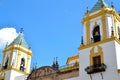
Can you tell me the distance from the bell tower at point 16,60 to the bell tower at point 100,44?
1039cm

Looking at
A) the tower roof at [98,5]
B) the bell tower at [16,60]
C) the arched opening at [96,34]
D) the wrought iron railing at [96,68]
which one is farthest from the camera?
the bell tower at [16,60]

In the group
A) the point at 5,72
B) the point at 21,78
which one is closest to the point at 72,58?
the point at 21,78

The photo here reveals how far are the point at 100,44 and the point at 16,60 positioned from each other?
13.2 metres

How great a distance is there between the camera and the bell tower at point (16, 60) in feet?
100

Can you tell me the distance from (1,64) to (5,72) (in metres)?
2.11

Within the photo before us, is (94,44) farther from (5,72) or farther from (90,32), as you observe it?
(5,72)

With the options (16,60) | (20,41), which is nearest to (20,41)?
(20,41)

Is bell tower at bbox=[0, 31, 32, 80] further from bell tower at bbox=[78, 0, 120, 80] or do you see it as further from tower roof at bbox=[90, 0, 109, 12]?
tower roof at bbox=[90, 0, 109, 12]

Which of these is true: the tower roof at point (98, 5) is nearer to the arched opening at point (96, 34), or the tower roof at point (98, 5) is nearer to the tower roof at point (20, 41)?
the arched opening at point (96, 34)

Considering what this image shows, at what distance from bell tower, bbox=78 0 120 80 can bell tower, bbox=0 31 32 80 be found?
10.4m

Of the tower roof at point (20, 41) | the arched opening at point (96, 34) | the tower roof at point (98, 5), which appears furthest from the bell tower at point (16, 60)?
the tower roof at point (98, 5)

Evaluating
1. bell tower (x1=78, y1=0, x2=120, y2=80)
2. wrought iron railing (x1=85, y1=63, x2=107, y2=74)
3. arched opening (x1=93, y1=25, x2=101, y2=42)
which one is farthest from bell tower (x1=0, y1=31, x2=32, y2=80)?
arched opening (x1=93, y1=25, x2=101, y2=42)

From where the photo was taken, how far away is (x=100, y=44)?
22906 mm

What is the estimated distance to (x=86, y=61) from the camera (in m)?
23.1
